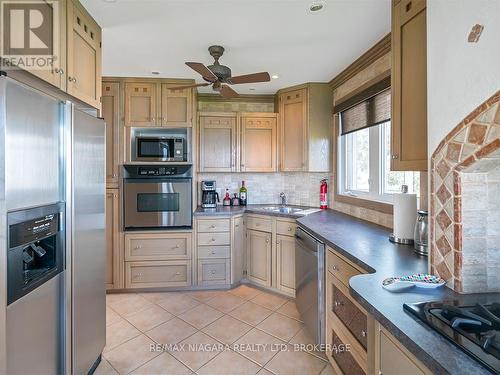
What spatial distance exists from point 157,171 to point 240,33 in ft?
5.57

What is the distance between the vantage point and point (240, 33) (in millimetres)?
2070

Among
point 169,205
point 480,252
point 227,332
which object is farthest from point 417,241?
point 169,205

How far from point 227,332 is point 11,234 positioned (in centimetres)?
177

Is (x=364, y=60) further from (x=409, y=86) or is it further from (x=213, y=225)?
(x=213, y=225)

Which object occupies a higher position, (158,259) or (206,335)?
(158,259)

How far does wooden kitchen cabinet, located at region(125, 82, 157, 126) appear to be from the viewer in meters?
2.99

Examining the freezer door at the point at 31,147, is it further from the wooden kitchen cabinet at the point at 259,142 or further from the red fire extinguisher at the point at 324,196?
the red fire extinguisher at the point at 324,196

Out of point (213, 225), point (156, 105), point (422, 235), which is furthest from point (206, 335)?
point (156, 105)

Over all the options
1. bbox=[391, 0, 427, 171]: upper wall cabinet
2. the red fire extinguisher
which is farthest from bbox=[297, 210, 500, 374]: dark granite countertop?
the red fire extinguisher

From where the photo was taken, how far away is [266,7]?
5.76 feet

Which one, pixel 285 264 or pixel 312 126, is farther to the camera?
pixel 312 126

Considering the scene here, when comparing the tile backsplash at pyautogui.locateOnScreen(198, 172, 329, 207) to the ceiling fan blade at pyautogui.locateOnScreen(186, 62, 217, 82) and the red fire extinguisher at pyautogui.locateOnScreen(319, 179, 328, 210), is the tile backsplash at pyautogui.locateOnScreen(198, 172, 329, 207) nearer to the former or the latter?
the red fire extinguisher at pyautogui.locateOnScreen(319, 179, 328, 210)

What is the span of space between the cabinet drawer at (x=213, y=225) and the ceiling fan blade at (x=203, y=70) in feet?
5.06

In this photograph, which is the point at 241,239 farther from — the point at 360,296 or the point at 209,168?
the point at 360,296
